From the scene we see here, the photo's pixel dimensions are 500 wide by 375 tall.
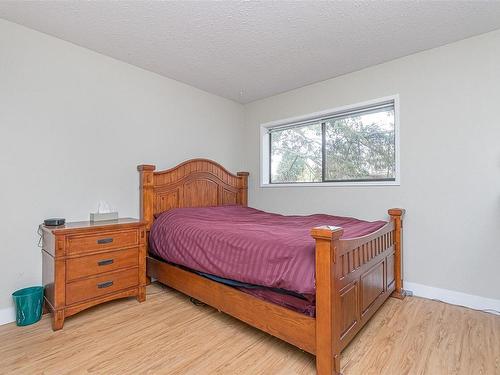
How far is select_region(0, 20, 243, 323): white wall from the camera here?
205cm

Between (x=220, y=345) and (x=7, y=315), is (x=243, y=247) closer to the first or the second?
(x=220, y=345)

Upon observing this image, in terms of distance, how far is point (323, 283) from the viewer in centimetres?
136

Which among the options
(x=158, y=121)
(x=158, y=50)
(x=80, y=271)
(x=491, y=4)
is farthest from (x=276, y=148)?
(x=80, y=271)

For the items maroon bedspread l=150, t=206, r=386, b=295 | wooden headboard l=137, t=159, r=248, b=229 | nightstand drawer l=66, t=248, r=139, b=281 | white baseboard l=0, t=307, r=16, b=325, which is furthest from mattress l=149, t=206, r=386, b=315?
white baseboard l=0, t=307, r=16, b=325

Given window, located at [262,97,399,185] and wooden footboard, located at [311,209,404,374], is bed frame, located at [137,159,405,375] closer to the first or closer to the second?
wooden footboard, located at [311,209,404,374]

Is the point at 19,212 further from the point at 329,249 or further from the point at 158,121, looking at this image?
the point at 329,249

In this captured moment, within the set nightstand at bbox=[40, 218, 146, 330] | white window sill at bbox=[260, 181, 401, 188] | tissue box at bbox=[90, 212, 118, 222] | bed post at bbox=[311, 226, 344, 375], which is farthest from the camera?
white window sill at bbox=[260, 181, 401, 188]

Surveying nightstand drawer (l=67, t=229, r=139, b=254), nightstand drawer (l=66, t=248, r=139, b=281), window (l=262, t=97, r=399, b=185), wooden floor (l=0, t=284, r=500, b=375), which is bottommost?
wooden floor (l=0, t=284, r=500, b=375)

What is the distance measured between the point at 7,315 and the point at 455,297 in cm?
364

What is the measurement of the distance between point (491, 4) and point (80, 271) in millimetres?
3570

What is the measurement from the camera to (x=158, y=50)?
248cm

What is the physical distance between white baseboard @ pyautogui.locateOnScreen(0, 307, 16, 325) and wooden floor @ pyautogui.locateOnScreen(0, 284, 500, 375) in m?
0.05

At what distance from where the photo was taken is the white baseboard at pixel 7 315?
1.98 m

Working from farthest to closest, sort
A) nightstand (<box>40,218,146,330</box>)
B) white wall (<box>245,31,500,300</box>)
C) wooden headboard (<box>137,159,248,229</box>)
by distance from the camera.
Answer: wooden headboard (<box>137,159,248,229</box>) → white wall (<box>245,31,500,300</box>) → nightstand (<box>40,218,146,330</box>)
